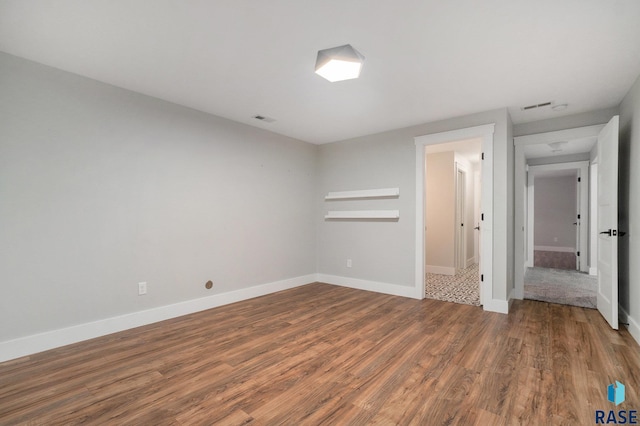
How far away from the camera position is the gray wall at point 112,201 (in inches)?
96.3

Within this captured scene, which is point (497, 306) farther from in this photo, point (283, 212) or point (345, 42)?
point (345, 42)

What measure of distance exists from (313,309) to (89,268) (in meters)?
2.41

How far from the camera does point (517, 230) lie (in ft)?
14.0

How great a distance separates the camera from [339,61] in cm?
229

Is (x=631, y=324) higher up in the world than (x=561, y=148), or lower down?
lower down

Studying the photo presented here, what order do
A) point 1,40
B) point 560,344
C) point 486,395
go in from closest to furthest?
point 486,395, point 1,40, point 560,344

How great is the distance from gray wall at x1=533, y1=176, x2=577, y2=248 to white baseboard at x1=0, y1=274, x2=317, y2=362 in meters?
10.1

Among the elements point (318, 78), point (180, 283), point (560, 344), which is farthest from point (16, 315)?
point (560, 344)

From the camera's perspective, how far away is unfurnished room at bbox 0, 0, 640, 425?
188 cm

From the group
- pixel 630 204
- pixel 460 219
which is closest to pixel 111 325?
pixel 630 204

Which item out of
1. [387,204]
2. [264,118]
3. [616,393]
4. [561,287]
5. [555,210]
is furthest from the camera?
[555,210]

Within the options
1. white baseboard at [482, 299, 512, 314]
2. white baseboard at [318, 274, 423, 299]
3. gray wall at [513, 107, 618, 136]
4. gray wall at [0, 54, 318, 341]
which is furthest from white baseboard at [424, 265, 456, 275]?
gray wall at [0, 54, 318, 341]

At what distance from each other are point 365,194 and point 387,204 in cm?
41

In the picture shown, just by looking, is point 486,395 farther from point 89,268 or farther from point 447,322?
point 89,268
